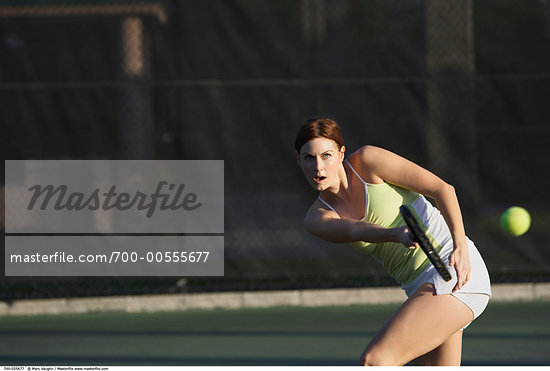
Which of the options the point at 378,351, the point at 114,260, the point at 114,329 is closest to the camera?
the point at 378,351

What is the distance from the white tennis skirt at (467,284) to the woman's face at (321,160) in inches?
17.8

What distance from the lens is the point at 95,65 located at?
6.86 m

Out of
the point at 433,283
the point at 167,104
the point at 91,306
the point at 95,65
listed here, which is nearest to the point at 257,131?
the point at 167,104

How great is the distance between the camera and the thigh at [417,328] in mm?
3150

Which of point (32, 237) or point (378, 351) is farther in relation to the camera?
point (32, 237)

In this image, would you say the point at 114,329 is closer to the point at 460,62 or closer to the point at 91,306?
the point at 91,306

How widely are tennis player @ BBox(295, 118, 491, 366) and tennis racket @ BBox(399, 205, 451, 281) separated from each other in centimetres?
7

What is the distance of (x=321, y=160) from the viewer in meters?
3.29

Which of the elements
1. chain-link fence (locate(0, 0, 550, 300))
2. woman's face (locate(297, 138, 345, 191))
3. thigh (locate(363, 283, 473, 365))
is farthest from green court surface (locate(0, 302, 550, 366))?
woman's face (locate(297, 138, 345, 191))

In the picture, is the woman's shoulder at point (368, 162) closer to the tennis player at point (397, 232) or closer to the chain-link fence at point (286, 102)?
the tennis player at point (397, 232)

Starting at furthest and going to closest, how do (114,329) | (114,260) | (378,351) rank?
(114,260) → (114,329) → (378,351)

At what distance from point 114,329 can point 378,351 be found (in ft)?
11.2

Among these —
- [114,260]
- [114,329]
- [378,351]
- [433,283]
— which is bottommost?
[378,351]

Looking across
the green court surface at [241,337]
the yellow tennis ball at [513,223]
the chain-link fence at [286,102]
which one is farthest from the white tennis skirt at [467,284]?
the chain-link fence at [286,102]
